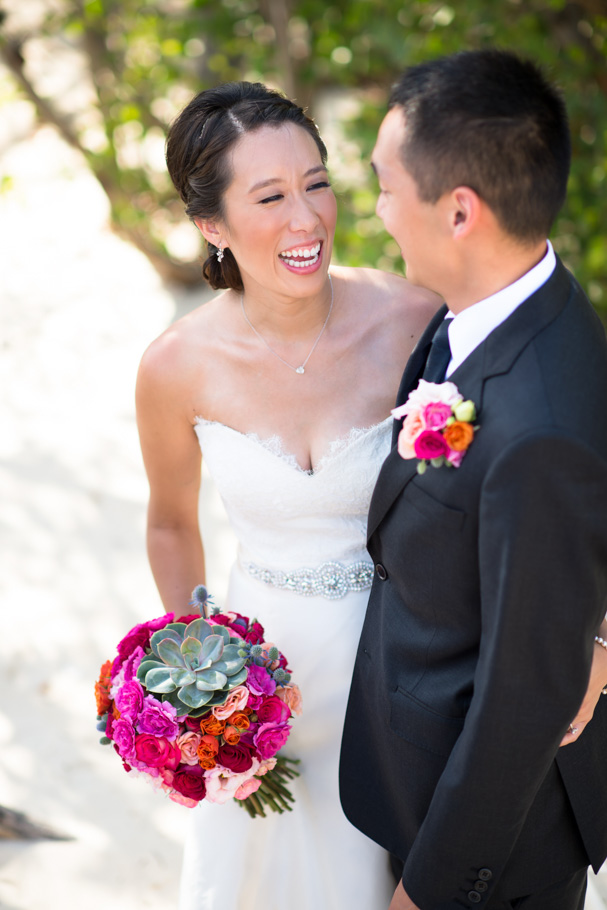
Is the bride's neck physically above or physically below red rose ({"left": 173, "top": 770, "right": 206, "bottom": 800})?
above

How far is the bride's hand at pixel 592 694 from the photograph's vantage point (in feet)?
5.37

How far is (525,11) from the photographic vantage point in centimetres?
473

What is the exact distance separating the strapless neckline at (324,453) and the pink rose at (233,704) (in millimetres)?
607

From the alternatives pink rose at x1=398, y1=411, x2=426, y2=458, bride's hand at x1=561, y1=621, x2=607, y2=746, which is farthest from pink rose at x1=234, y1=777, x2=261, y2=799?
pink rose at x1=398, y1=411, x2=426, y2=458

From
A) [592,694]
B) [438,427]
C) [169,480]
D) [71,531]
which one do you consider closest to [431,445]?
[438,427]

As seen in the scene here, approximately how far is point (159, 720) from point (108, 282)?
6.82 metres

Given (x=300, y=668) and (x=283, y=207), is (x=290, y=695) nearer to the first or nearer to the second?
(x=300, y=668)

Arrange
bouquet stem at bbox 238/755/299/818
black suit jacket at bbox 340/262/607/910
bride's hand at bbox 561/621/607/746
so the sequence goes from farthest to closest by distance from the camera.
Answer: bouquet stem at bbox 238/755/299/818 → bride's hand at bbox 561/621/607/746 → black suit jacket at bbox 340/262/607/910

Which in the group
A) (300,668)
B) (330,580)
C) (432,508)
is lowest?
(300,668)

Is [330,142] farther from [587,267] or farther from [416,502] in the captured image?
[416,502]

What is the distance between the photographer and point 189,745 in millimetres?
1833

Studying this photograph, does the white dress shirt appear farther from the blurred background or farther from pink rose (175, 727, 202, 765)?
the blurred background

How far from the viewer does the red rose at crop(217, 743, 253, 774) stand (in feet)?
6.07

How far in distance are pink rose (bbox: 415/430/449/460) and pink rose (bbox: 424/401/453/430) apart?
0.04 ft
